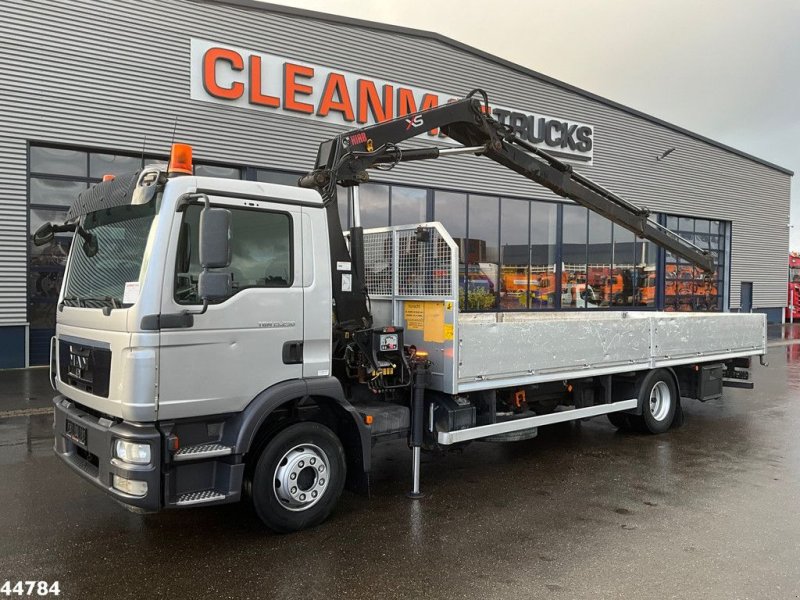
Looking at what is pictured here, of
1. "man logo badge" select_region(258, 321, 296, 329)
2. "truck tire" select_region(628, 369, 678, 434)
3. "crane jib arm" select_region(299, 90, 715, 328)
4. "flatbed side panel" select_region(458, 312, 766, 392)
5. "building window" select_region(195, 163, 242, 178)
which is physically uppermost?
"building window" select_region(195, 163, 242, 178)

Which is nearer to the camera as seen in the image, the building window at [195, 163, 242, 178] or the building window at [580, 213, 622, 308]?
the building window at [195, 163, 242, 178]

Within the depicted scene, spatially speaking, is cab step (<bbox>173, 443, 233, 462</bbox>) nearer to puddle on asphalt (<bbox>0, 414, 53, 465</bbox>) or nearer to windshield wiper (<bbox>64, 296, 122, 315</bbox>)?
windshield wiper (<bbox>64, 296, 122, 315</bbox>)

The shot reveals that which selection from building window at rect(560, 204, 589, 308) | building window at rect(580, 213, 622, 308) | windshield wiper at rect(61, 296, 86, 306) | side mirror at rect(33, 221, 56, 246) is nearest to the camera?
windshield wiper at rect(61, 296, 86, 306)

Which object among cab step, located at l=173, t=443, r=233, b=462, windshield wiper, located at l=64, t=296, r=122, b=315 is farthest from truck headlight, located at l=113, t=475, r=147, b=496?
windshield wiper, located at l=64, t=296, r=122, b=315

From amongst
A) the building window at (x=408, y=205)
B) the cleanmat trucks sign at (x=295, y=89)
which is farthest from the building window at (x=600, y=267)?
the building window at (x=408, y=205)

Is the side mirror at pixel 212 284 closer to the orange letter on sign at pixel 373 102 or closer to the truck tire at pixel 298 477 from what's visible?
the truck tire at pixel 298 477

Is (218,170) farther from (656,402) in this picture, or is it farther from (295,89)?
(656,402)

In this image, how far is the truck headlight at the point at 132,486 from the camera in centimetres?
390

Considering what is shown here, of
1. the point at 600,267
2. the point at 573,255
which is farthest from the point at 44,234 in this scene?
the point at 600,267

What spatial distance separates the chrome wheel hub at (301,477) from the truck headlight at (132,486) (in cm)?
91

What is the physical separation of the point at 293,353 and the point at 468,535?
1.94m

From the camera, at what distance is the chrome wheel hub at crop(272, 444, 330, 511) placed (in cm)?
449

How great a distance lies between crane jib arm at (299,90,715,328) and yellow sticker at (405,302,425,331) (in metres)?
0.66

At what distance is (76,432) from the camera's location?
449 cm
